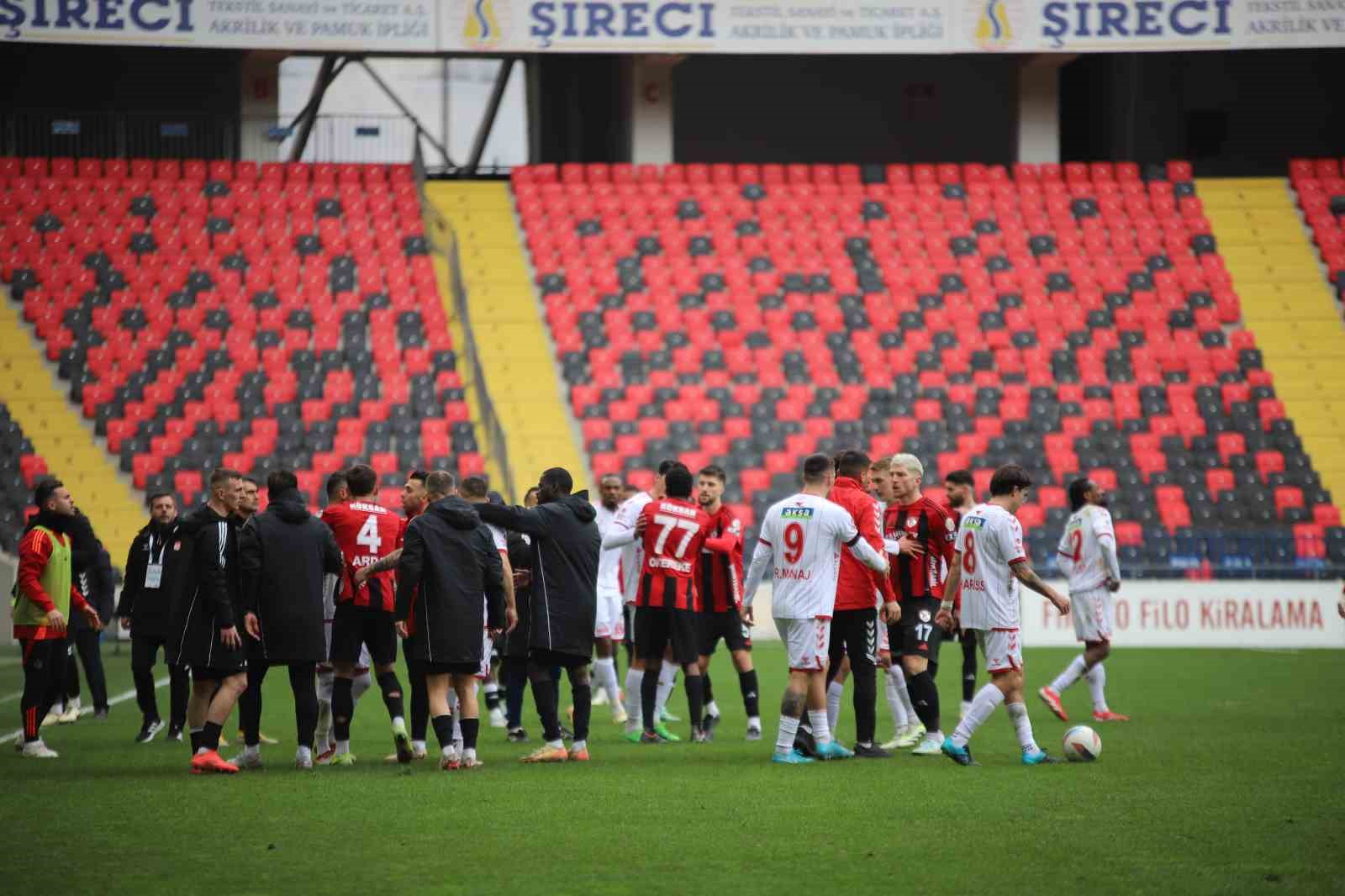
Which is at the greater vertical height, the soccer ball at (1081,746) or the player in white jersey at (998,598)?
the player in white jersey at (998,598)

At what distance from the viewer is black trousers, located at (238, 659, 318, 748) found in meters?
11.3

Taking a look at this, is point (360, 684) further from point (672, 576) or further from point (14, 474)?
point (14, 474)

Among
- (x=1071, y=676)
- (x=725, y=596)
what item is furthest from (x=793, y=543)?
(x=1071, y=676)

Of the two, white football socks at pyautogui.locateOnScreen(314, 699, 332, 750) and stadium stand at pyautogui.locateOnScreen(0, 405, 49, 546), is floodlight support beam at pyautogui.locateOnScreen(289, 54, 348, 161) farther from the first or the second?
white football socks at pyautogui.locateOnScreen(314, 699, 332, 750)

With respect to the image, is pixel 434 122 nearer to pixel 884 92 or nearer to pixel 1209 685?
pixel 884 92

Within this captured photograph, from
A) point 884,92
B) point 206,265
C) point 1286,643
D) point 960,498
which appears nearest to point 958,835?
point 960,498

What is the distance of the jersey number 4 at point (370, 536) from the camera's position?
11695 mm

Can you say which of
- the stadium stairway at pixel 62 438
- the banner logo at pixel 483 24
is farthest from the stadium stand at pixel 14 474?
the banner logo at pixel 483 24

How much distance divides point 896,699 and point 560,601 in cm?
294

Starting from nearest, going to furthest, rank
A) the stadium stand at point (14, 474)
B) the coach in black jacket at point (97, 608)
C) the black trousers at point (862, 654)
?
the black trousers at point (862, 654), the coach in black jacket at point (97, 608), the stadium stand at point (14, 474)

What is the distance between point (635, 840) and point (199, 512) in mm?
4583

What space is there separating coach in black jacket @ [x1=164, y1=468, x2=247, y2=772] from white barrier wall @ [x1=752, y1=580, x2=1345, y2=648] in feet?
44.5

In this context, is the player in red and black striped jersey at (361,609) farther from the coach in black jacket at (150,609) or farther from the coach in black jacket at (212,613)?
the coach in black jacket at (150,609)

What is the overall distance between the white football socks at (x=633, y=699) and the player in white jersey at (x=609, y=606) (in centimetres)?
92
